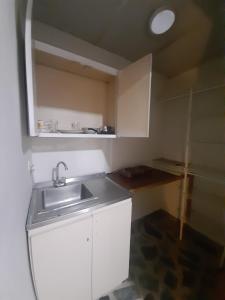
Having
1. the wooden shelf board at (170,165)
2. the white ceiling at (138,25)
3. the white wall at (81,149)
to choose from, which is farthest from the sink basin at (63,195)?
the white ceiling at (138,25)

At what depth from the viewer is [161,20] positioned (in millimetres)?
1109

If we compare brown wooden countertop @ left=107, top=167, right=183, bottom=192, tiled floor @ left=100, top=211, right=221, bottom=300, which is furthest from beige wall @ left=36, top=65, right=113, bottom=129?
tiled floor @ left=100, top=211, right=221, bottom=300

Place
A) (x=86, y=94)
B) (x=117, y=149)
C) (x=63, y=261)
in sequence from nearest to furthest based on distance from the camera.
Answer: (x=63, y=261) < (x=86, y=94) < (x=117, y=149)

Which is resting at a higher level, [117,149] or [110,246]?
[117,149]

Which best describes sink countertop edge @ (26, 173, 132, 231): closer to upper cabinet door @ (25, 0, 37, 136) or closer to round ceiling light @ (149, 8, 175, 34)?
upper cabinet door @ (25, 0, 37, 136)

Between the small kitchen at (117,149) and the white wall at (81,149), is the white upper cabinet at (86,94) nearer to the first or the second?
the small kitchen at (117,149)

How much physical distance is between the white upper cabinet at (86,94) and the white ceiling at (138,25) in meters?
0.26

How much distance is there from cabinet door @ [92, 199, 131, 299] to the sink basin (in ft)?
0.87

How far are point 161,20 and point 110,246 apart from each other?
74.4 inches

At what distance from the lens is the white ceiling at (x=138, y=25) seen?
100cm

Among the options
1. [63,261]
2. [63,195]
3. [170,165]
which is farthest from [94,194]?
[170,165]

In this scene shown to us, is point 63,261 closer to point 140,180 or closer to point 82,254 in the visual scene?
point 82,254

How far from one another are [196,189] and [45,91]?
7.33ft

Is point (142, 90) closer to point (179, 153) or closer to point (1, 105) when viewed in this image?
point (1, 105)
